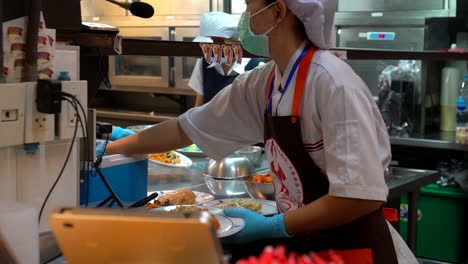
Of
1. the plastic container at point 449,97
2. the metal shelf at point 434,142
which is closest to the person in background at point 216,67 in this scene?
the metal shelf at point 434,142

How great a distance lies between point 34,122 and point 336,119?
777 millimetres

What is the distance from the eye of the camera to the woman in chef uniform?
1662mm

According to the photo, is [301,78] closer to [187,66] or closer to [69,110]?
[69,110]

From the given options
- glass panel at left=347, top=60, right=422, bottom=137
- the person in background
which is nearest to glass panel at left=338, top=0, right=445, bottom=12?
glass panel at left=347, top=60, right=422, bottom=137

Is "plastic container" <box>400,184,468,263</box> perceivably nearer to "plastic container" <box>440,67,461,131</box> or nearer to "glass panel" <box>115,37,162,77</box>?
"plastic container" <box>440,67,461,131</box>

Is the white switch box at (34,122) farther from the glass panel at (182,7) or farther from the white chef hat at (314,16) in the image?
the glass panel at (182,7)

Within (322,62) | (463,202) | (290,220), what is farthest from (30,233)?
(463,202)

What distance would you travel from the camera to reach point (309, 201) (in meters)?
1.84

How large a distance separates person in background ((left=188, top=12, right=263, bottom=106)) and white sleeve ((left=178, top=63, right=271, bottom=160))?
188cm

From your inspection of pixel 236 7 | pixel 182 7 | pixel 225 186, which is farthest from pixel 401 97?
pixel 225 186

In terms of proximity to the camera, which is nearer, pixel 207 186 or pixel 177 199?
pixel 177 199

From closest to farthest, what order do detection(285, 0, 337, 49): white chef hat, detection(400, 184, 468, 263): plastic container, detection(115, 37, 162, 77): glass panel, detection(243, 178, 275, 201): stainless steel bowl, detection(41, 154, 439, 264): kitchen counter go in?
detection(285, 0, 337, 49): white chef hat < detection(243, 178, 275, 201): stainless steel bowl < detection(41, 154, 439, 264): kitchen counter < detection(400, 184, 468, 263): plastic container < detection(115, 37, 162, 77): glass panel

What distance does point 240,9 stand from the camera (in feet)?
18.5

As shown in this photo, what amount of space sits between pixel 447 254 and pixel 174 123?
9.66 ft
